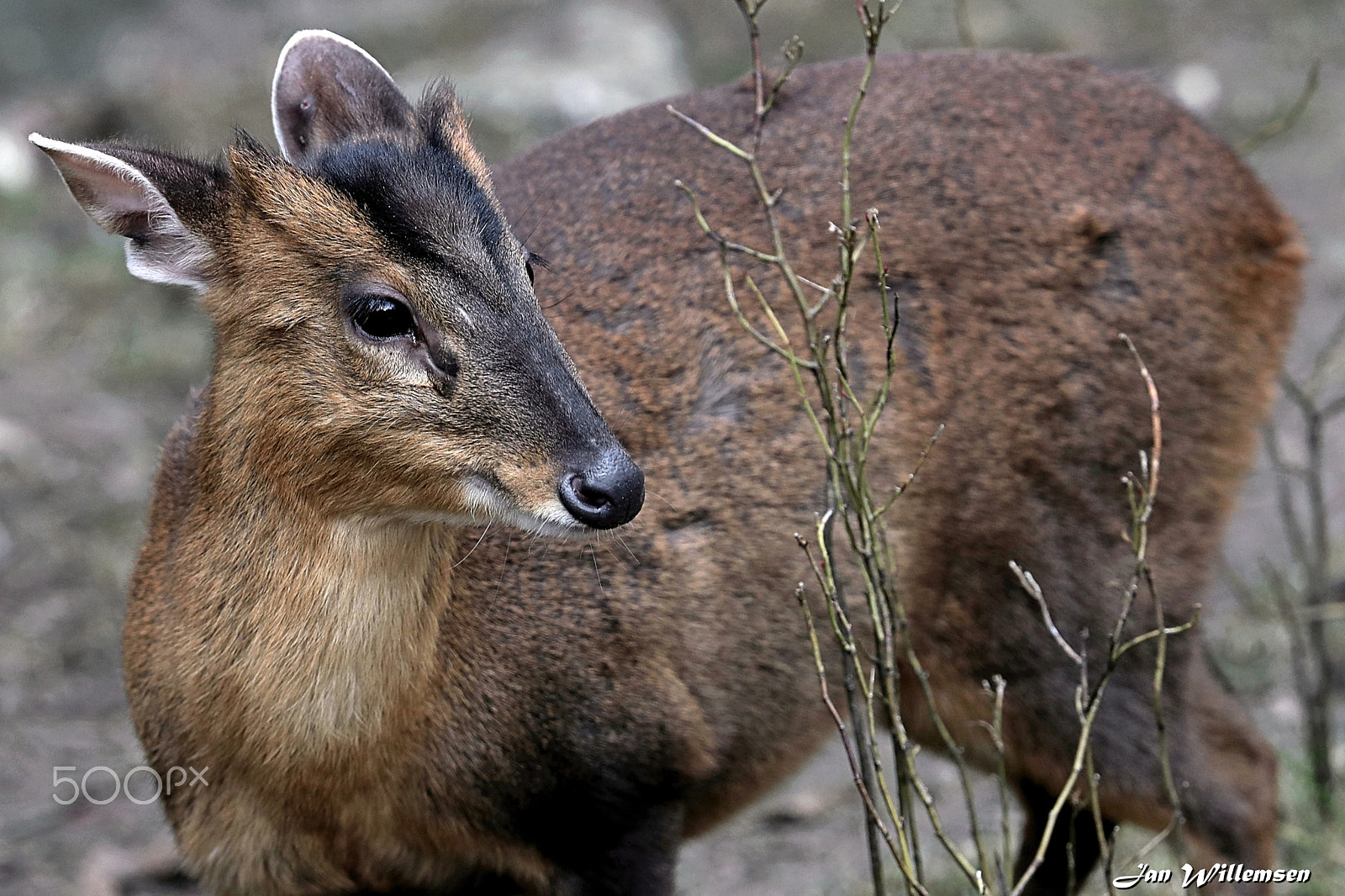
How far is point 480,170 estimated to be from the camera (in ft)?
12.3

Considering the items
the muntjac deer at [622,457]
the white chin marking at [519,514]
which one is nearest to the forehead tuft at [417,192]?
the muntjac deer at [622,457]

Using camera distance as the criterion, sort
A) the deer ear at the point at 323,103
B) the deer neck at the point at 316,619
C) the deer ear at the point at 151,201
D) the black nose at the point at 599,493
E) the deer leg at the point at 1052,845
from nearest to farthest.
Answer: the black nose at the point at 599,493 < the deer ear at the point at 151,201 < the deer neck at the point at 316,619 < the deer ear at the point at 323,103 < the deer leg at the point at 1052,845

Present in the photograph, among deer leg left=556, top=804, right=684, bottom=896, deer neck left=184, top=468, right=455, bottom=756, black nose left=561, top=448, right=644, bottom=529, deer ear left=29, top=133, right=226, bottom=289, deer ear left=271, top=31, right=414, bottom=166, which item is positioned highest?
deer ear left=271, top=31, right=414, bottom=166

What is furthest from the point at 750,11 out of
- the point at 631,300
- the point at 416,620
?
the point at 416,620

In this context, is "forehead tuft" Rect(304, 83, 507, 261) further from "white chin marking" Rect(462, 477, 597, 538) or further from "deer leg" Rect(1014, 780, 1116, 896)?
"deer leg" Rect(1014, 780, 1116, 896)

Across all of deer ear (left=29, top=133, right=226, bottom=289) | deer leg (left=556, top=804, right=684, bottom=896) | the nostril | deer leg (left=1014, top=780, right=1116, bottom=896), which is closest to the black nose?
the nostril

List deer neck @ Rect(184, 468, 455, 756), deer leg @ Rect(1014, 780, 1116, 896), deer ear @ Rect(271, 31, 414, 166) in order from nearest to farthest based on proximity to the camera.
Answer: deer neck @ Rect(184, 468, 455, 756)
deer ear @ Rect(271, 31, 414, 166)
deer leg @ Rect(1014, 780, 1116, 896)

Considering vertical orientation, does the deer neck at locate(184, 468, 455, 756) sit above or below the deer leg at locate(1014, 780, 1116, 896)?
above

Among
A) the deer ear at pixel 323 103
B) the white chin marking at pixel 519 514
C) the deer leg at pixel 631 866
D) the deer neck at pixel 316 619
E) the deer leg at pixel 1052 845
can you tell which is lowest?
the deer leg at pixel 1052 845

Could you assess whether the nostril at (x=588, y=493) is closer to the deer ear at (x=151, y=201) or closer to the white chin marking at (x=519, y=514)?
the white chin marking at (x=519, y=514)

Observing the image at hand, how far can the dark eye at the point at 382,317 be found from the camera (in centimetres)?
337

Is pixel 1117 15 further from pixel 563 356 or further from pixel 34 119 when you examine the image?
pixel 563 356

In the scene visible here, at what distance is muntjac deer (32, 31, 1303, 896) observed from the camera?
342 centimetres

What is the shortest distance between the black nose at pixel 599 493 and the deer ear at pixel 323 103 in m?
1.05
